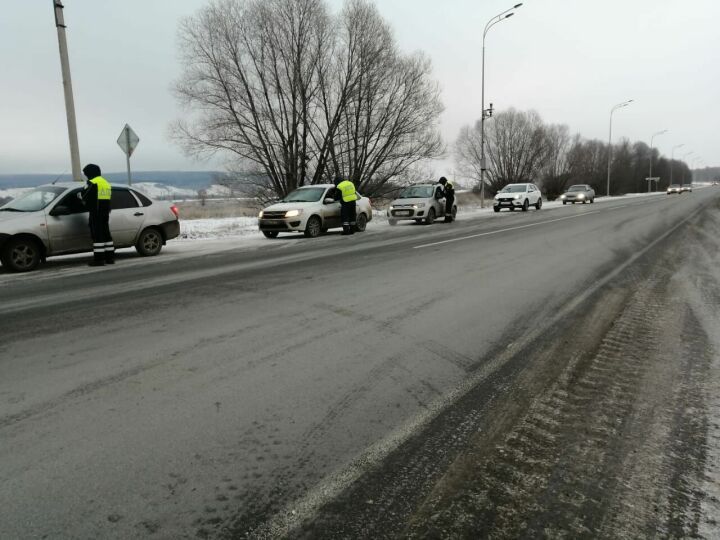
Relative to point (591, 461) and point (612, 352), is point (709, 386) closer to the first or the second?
point (612, 352)

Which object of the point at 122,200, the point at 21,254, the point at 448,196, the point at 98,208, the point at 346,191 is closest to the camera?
the point at 21,254

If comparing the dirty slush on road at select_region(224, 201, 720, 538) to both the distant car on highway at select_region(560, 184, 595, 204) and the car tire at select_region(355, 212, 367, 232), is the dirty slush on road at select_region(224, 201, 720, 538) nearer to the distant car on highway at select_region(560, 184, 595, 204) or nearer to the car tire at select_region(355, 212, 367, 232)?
the car tire at select_region(355, 212, 367, 232)

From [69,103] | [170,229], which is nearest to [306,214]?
[170,229]

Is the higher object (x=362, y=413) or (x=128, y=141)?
(x=128, y=141)

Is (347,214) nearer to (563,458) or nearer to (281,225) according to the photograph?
(281,225)

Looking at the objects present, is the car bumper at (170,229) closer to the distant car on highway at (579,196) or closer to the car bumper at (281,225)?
the car bumper at (281,225)

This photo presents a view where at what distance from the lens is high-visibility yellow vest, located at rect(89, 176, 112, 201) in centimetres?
968

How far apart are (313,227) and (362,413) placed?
13.2m

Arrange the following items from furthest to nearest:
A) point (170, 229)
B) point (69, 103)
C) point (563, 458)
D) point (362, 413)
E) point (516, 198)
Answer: point (516, 198) → point (69, 103) → point (170, 229) → point (362, 413) → point (563, 458)

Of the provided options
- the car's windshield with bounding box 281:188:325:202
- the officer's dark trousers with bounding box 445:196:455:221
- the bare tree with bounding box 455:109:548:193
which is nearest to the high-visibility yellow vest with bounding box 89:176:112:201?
the car's windshield with bounding box 281:188:325:202

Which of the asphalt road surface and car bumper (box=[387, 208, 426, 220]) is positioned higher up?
car bumper (box=[387, 208, 426, 220])

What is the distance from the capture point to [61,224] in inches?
385

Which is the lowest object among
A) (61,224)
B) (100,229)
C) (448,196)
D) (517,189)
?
(100,229)

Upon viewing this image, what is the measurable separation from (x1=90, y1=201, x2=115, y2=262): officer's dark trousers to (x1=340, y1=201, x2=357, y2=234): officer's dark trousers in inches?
321
